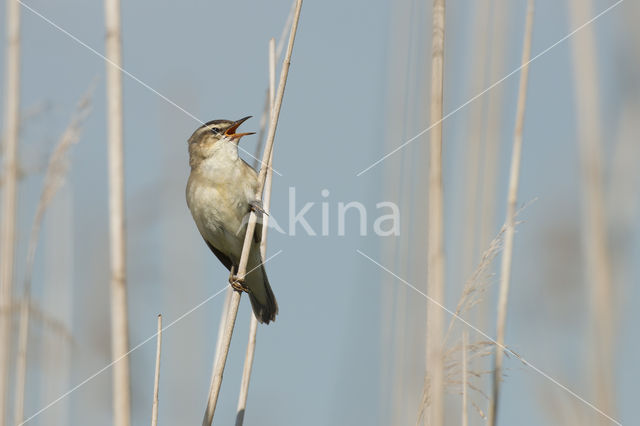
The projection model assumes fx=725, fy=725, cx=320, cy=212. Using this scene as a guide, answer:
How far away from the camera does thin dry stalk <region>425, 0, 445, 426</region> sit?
2.42 meters

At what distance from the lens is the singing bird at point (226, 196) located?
416 centimetres

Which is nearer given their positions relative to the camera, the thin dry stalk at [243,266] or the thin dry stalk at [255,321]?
the thin dry stalk at [243,266]

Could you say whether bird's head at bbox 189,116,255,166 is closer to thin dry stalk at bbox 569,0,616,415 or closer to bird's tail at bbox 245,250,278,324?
bird's tail at bbox 245,250,278,324

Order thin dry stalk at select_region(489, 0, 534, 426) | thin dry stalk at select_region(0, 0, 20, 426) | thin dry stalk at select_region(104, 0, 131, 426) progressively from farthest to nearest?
thin dry stalk at select_region(0, 0, 20, 426), thin dry stalk at select_region(489, 0, 534, 426), thin dry stalk at select_region(104, 0, 131, 426)

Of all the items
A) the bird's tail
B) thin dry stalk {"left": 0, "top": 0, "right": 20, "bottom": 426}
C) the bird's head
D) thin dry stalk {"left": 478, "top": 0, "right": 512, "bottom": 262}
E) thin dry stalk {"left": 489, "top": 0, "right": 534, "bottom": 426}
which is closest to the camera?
thin dry stalk {"left": 489, "top": 0, "right": 534, "bottom": 426}

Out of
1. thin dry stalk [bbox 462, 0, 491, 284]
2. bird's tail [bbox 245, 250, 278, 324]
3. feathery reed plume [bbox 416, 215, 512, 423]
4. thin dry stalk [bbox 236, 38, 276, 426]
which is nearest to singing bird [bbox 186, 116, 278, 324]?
bird's tail [bbox 245, 250, 278, 324]

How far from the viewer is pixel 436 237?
2443mm

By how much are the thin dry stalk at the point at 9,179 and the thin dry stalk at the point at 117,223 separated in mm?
727

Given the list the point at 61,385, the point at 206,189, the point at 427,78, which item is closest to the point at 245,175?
the point at 206,189

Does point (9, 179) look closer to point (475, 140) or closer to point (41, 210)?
point (41, 210)

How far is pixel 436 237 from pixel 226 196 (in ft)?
6.41

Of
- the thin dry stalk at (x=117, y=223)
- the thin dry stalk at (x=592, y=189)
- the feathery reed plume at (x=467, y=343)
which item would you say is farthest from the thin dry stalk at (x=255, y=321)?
the thin dry stalk at (x=592, y=189)

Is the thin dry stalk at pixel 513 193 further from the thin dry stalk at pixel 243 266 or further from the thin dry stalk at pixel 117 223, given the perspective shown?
the thin dry stalk at pixel 117 223

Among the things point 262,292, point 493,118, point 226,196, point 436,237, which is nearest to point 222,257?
point 262,292
